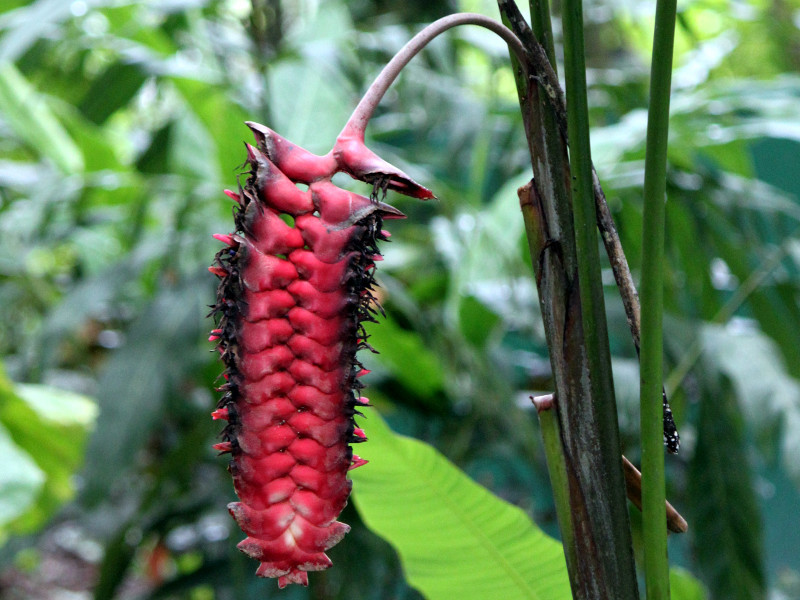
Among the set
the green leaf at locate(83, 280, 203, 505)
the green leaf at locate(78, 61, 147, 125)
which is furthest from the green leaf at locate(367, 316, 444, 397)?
the green leaf at locate(78, 61, 147, 125)

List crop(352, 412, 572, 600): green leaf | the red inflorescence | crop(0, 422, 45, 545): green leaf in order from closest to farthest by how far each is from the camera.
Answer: the red inflorescence → crop(352, 412, 572, 600): green leaf → crop(0, 422, 45, 545): green leaf

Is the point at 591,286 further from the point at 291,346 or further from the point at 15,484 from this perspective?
the point at 15,484

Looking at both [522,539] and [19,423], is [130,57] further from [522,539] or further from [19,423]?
[522,539]

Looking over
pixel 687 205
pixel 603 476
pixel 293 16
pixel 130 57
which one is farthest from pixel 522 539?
pixel 293 16

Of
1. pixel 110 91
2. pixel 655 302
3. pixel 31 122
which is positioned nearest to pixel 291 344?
pixel 655 302

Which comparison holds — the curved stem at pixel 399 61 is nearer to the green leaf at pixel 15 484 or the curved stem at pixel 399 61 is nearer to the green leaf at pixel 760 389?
the green leaf at pixel 760 389

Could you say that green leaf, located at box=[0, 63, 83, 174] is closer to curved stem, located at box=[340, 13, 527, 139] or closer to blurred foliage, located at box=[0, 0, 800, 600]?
blurred foliage, located at box=[0, 0, 800, 600]
